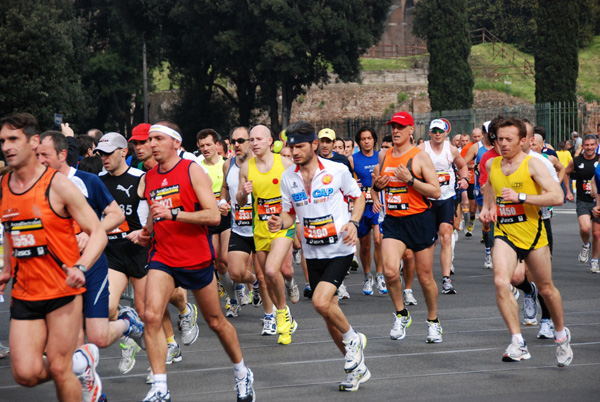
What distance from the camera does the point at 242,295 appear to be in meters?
11.6

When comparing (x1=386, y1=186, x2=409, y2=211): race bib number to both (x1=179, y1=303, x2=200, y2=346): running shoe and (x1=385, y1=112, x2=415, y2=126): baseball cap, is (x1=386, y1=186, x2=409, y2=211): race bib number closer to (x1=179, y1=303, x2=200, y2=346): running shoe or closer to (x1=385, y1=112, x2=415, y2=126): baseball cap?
(x1=385, y1=112, x2=415, y2=126): baseball cap

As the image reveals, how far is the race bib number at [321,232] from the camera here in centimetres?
732

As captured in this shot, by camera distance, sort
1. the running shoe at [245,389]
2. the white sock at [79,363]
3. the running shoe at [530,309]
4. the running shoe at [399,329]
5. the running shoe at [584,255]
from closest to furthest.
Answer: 1. the white sock at [79,363]
2. the running shoe at [245,389]
3. the running shoe at [399,329]
4. the running shoe at [530,309]
5. the running shoe at [584,255]

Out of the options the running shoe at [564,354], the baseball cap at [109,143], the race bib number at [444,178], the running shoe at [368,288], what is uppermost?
the baseball cap at [109,143]

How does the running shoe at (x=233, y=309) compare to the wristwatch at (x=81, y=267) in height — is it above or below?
below

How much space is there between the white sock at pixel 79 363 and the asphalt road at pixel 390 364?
1.21 metres

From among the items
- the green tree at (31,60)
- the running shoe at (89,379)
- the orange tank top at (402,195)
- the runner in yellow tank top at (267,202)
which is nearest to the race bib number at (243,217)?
the runner in yellow tank top at (267,202)

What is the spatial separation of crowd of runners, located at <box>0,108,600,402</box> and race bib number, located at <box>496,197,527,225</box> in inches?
0.5

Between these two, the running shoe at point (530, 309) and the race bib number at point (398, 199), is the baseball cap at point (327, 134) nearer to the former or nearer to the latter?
the race bib number at point (398, 199)

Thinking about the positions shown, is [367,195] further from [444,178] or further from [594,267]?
[594,267]

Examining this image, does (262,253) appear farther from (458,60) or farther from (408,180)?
(458,60)

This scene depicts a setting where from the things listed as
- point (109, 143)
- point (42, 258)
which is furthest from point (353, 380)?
point (109, 143)

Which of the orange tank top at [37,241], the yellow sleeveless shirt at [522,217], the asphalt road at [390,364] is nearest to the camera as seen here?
the orange tank top at [37,241]

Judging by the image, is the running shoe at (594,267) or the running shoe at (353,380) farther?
the running shoe at (594,267)
